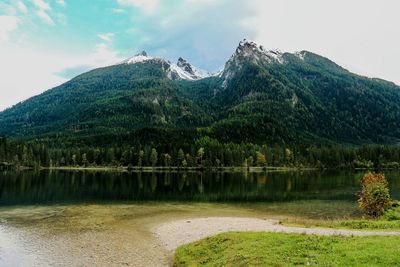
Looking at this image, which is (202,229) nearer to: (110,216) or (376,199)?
(110,216)

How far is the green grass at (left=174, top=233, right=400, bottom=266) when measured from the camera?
95.8 ft

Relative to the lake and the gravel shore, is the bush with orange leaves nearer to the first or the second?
the lake

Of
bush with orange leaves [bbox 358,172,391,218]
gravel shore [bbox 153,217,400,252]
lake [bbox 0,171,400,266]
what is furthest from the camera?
bush with orange leaves [bbox 358,172,391,218]

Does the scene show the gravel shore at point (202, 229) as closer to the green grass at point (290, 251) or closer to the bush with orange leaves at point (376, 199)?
the green grass at point (290, 251)

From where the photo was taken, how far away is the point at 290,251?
33.6 meters

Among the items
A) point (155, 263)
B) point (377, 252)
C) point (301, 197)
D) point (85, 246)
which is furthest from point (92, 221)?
point (301, 197)

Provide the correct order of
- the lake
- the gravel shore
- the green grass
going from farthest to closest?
the gravel shore < the lake < the green grass

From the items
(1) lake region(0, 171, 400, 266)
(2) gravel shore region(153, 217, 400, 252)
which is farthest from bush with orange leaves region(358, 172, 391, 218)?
(2) gravel shore region(153, 217, 400, 252)

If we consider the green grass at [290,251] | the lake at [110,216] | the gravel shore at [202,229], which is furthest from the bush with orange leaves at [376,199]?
the green grass at [290,251]

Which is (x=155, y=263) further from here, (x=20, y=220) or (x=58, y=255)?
(x=20, y=220)

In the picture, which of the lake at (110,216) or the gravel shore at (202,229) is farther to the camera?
the gravel shore at (202,229)

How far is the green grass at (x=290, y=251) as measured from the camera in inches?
1149

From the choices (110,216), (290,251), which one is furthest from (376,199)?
(110,216)

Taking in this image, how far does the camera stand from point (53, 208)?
290ft
